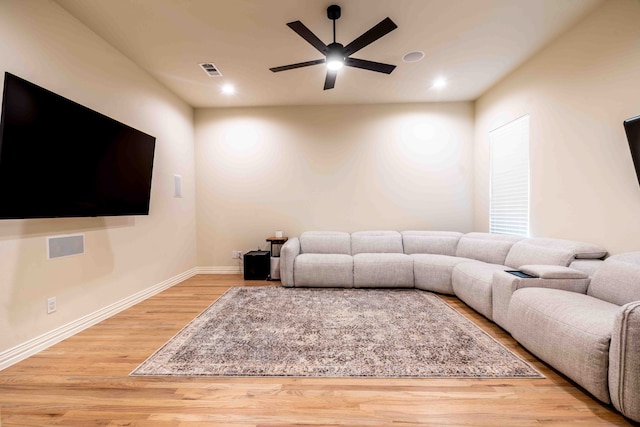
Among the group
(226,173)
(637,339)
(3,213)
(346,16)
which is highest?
(346,16)

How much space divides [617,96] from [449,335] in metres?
2.52

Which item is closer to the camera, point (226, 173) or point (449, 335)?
point (449, 335)

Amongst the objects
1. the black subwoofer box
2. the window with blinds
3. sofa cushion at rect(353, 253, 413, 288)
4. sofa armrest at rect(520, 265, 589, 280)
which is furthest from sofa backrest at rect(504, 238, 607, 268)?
the black subwoofer box

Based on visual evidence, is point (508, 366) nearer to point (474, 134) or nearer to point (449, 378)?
point (449, 378)

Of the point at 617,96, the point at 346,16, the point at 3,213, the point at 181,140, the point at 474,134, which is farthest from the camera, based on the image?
the point at 474,134

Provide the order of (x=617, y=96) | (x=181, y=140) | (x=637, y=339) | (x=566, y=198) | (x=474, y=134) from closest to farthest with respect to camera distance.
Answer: (x=637, y=339) < (x=617, y=96) < (x=566, y=198) < (x=181, y=140) < (x=474, y=134)

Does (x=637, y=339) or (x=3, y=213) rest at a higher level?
(x=3, y=213)

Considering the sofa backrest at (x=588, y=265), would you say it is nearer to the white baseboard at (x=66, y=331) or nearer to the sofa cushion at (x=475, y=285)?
the sofa cushion at (x=475, y=285)

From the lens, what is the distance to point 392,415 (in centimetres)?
142

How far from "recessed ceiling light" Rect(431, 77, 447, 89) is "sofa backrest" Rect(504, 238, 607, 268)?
2.41 meters

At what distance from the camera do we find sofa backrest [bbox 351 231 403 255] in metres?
4.21

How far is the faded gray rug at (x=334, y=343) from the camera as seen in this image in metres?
1.80

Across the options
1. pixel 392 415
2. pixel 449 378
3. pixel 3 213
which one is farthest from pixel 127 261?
pixel 449 378

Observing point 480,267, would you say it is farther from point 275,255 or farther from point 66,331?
point 66,331
